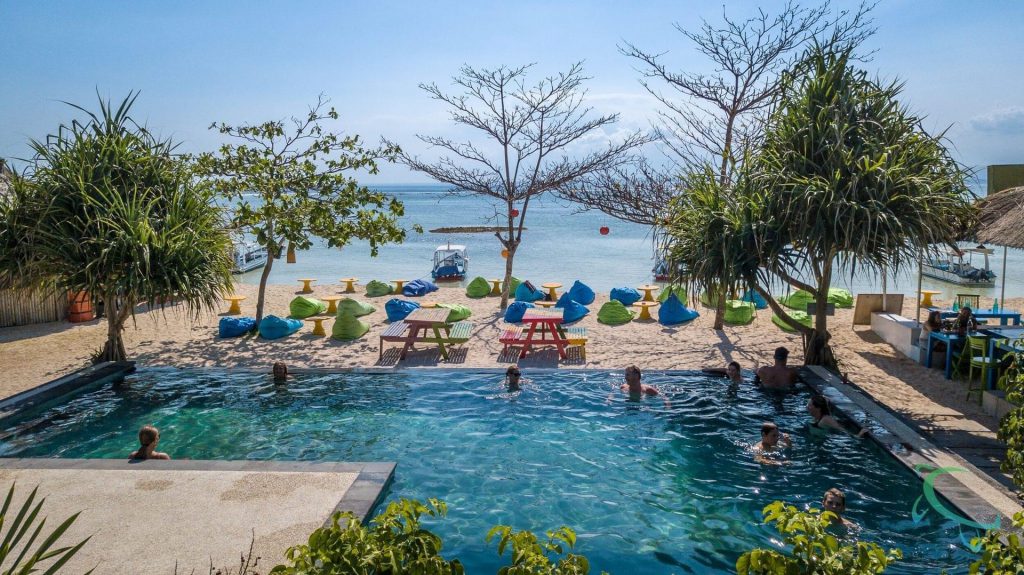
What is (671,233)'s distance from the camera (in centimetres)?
1147

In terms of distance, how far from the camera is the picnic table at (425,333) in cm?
1246

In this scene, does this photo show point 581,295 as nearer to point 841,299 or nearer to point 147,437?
point 841,299

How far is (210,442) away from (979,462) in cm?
898

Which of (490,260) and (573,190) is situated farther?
(490,260)

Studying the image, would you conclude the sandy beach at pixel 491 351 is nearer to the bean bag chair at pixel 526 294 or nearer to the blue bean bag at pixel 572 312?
the blue bean bag at pixel 572 312

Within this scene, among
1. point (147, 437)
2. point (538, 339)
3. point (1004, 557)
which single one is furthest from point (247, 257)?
point (1004, 557)

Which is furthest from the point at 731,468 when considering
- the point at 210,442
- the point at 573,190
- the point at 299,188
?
the point at 573,190

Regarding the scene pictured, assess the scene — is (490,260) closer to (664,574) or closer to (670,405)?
(670,405)

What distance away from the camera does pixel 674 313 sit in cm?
1593

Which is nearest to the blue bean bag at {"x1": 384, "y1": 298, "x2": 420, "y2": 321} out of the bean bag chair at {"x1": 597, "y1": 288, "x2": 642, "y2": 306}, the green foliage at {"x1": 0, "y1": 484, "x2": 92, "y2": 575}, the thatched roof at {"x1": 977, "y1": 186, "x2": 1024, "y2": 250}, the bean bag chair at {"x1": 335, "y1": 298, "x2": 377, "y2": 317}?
the bean bag chair at {"x1": 335, "y1": 298, "x2": 377, "y2": 317}

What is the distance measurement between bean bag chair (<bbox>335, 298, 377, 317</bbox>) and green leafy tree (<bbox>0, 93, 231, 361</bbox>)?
12.1 ft

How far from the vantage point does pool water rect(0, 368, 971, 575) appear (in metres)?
6.41

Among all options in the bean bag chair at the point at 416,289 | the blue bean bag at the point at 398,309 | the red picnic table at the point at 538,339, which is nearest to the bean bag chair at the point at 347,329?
the blue bean bag at the point at 398,309

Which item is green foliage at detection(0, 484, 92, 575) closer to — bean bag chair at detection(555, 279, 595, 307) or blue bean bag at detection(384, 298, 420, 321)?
blue bean bag at detection(384, 298, 420, 321)
